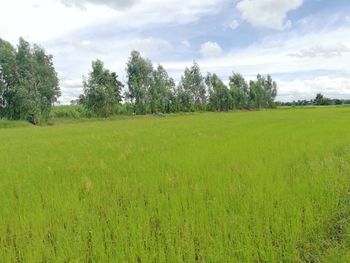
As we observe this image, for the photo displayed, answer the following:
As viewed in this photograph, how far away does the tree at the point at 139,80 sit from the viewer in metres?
55.1

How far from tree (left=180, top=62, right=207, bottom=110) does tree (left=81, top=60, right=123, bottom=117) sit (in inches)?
891

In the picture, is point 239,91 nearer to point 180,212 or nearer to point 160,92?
point 160,92

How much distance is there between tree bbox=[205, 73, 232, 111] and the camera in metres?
70.9

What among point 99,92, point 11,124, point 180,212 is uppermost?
point 99,92

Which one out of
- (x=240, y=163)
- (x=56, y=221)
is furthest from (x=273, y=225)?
(x=240, y=163)

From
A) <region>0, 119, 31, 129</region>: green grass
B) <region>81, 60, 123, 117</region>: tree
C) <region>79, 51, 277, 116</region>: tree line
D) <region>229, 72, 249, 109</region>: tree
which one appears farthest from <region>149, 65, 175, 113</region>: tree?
<region>0, 119, 31, 129</region>: green grass

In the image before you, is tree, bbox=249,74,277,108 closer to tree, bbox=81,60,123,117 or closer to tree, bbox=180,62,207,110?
tree, bbox=180,62,207,110

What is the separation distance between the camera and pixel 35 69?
40.7 metres

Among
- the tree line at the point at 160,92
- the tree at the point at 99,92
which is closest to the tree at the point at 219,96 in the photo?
the tree line at the point at 160,92

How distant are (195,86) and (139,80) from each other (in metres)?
17.5

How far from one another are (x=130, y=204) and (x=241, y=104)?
7720 cm

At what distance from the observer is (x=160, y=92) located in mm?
59094

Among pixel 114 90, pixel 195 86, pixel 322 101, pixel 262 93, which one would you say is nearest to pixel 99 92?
pixel 114 90

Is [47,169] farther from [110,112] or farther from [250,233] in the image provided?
[110,112]
